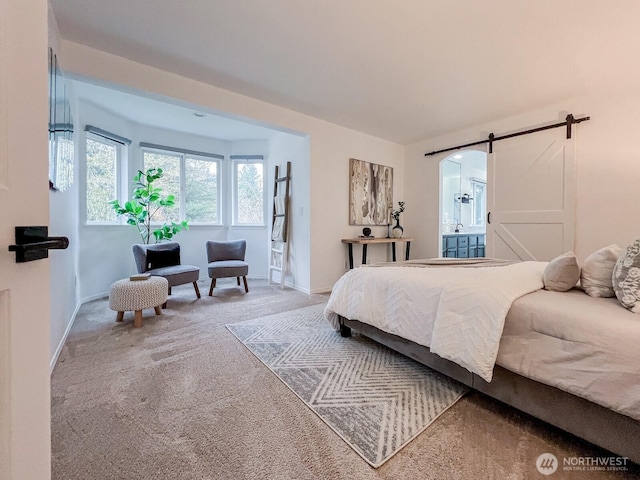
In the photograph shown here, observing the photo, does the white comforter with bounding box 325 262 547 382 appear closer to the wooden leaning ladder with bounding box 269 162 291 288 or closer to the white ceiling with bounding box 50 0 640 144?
the white ceiling with bounding box 50 0 640 144

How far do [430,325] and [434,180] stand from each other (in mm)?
3639

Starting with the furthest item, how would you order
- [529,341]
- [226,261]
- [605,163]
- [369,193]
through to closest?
1. [369,193]
2. [226,261]
3. [605,163]
4. [529,341]

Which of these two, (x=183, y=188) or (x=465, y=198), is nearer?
(x=183, y=188)

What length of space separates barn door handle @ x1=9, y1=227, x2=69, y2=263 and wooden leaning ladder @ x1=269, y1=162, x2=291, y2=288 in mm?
3677

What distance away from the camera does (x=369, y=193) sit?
15.0ft

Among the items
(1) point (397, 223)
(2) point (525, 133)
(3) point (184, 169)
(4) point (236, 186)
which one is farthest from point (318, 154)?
(2) point (525, 133)

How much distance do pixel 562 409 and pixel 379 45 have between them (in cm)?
267

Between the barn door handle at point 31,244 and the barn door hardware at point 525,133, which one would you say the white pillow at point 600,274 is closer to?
the barn door handle at point 31,244

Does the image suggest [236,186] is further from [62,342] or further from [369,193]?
[62,342]

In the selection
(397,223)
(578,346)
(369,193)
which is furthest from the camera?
(397,223)

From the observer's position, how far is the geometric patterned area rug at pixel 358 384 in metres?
1.29

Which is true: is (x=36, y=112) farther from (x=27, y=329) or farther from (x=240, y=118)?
(x=240, y=118)

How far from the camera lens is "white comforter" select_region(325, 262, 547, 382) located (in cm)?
133

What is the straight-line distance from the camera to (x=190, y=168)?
490 cm
